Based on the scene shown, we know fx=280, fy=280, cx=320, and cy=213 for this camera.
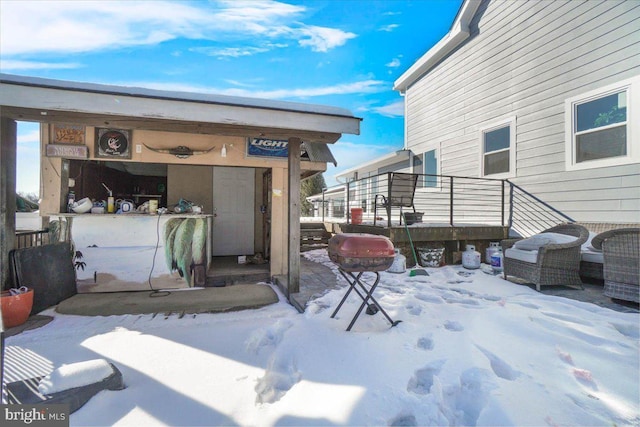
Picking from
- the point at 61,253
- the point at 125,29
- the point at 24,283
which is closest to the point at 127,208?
the point at 61,253

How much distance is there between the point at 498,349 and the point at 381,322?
0.96 metres

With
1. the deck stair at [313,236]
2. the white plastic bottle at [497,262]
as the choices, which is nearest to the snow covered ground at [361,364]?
the white plastic bottle at [497,262]

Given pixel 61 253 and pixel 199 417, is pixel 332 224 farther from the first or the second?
pixel 199 417

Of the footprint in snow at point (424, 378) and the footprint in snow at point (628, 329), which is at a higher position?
the footprint in snow at point (628, 329)

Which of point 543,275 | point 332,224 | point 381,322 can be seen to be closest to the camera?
point 381,322

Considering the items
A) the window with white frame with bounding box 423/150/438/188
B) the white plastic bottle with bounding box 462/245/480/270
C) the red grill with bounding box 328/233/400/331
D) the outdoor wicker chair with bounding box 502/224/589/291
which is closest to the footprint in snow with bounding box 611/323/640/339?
the outdoor wicker chair with bounding box 502/224/589/291

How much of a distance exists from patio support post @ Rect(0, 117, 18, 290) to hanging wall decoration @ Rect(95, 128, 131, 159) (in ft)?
2.67

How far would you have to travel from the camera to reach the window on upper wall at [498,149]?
19.5ft

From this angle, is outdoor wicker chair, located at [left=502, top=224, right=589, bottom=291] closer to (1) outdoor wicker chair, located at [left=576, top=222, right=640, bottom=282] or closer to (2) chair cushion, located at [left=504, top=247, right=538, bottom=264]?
(2) chair cushion, located at [left=504, top=247, right=538, bottom=264]

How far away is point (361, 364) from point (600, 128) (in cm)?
542

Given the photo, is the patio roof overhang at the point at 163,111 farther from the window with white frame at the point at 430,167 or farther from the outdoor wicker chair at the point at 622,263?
the window with white frame at the point at 430,167

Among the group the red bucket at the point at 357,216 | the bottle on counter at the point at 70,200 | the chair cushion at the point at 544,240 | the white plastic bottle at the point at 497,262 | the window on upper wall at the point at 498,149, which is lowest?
the white plastic bottle at the point at 497,262

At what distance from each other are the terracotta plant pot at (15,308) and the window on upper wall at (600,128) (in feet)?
25.2

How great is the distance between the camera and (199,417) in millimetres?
1542
